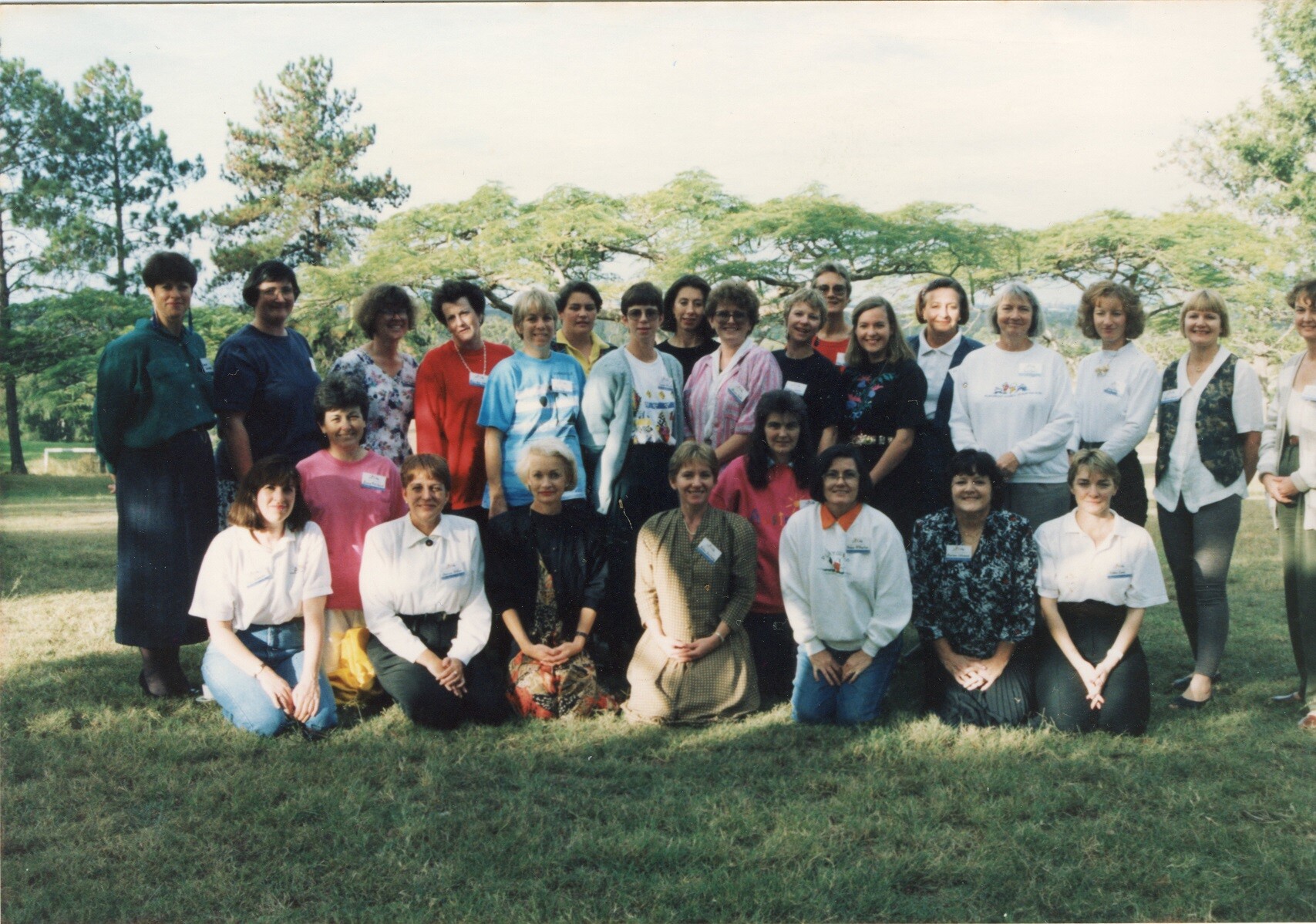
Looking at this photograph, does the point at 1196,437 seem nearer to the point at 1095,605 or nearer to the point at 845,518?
the point at 1095,605

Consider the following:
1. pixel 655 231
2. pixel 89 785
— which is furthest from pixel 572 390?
pixel 655 231

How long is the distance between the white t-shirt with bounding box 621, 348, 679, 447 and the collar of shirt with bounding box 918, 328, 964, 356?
4.61 ft

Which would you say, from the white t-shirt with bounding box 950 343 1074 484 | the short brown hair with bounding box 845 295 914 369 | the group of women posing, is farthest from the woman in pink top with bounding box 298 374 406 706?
the white t-shirt with bounding box 950 343 1074 484

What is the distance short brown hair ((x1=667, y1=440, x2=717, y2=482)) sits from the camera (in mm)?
4348

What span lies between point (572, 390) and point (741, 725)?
5.75 feet

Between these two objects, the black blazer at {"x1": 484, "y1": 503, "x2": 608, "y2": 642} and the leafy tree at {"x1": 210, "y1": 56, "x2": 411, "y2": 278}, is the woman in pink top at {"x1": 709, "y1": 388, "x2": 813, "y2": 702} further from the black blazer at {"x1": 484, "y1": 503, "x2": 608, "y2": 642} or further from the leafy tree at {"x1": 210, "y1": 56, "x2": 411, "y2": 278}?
the leafy tree at {"x1": 210, "y1": 56, "x2": 411, "y2": 278}

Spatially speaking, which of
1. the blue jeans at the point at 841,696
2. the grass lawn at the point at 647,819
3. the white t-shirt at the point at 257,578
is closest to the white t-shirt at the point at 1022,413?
the blue jeans at the point at 841,696

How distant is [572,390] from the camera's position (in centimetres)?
477

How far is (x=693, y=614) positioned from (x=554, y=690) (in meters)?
0.69

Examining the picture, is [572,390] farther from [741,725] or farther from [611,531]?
[741,725]

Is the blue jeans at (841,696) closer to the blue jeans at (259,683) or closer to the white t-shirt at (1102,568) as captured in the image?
the white t-shirt at (1102,568)

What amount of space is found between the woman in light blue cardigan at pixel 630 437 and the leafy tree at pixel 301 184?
19594 mm

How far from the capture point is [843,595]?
425 centimetres

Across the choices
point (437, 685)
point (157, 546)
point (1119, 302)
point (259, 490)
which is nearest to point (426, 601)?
point (437, 685)
